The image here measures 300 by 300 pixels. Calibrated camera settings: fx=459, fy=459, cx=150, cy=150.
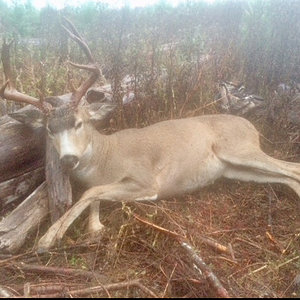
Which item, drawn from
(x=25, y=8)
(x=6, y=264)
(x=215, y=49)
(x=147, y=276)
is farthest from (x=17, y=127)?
(x=25, y=8)

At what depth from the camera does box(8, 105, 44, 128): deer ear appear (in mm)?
4707

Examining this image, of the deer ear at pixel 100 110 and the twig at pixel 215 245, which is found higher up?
the deer ear at pixel 100 110

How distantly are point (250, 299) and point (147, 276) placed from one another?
797 mm

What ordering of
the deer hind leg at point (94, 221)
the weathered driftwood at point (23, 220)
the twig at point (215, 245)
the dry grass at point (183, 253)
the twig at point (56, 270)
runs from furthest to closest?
the deer hind leg at point (94, 221), the weathered driftwood at point (23, 220), the twig at point (215, 245), the twig at point (56, 270), the dry grass at point (183, 253)

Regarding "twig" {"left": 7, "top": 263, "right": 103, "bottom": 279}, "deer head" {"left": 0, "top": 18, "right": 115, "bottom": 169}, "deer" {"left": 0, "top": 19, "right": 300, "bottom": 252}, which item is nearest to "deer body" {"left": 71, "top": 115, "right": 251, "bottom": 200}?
"deer" {"left": 0, "top": 19, "right": 300, "bottom": 252}

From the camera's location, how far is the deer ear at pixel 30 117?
4.71 m

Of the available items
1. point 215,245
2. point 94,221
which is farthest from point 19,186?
point 215,245

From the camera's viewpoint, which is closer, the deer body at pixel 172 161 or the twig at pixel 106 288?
the twig at pixel 106 288

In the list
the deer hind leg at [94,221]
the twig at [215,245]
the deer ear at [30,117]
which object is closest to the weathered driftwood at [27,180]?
the deer ear at [30,117]

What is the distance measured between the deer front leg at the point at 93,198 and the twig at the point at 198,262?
62cm

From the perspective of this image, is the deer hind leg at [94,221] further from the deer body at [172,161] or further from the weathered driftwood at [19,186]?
the weathered driftwood at [19,186]

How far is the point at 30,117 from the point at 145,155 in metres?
1.29

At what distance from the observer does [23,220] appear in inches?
173

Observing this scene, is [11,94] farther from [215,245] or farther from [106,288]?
[215,245]
